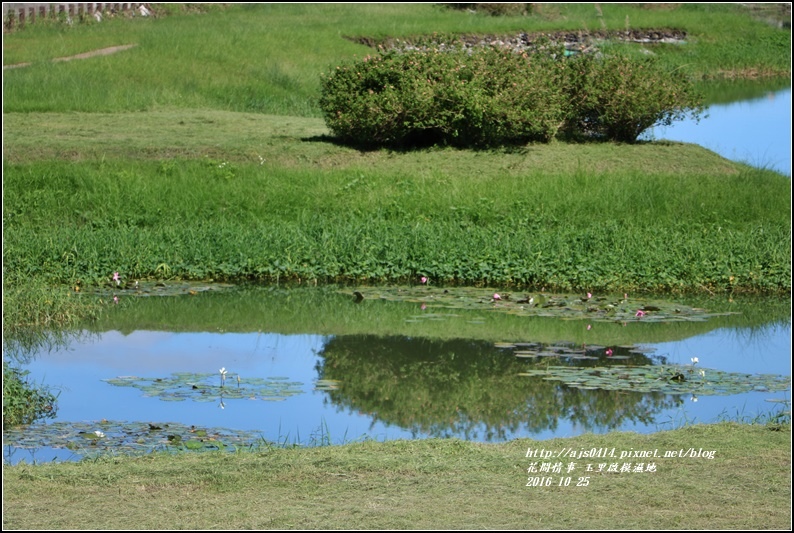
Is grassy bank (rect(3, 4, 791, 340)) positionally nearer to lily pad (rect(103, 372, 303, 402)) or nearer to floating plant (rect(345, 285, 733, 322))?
floating plant (rect(345, 285, 733, 322))

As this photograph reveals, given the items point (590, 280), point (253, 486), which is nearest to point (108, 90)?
point (590, 280)

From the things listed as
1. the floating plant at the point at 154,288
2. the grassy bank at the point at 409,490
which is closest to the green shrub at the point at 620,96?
the floating plant at the point at 154,288

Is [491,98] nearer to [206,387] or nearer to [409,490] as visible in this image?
[206,387]

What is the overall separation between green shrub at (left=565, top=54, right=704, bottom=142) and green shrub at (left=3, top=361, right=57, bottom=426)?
8.78 metres

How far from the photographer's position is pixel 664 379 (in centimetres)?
771

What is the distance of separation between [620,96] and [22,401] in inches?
360

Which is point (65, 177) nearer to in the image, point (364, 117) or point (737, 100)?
point (364, 117)

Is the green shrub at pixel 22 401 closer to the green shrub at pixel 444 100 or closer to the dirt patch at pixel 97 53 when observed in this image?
the green shrub at pixel 444 100

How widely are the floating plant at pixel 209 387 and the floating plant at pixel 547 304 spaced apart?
6.73 feet

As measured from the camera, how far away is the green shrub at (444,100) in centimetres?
1352

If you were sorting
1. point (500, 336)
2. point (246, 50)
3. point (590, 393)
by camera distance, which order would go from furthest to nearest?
point (246, 50)
point (500, 336)
point (590, 393)

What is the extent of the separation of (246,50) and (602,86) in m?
10.5

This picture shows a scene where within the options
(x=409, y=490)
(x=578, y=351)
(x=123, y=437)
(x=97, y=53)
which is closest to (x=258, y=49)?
(x=97, y=53)

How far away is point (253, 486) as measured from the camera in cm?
521
